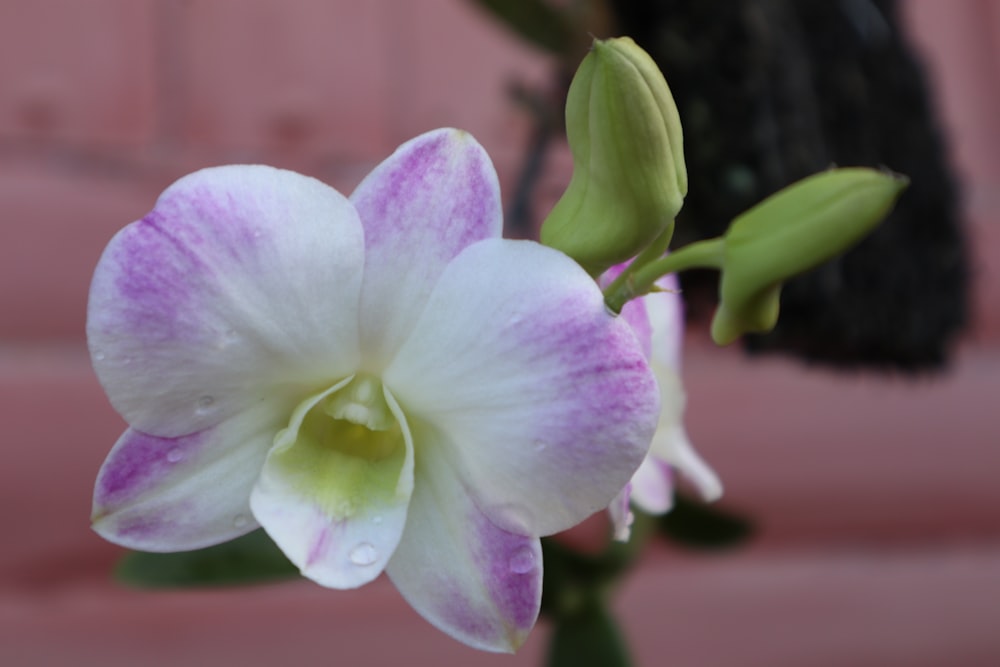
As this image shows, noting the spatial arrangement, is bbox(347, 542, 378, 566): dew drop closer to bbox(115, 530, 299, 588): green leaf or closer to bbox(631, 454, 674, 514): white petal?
bbox(631, 454, 674, 514): white petal

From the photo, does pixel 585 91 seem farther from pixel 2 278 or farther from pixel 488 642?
pixel 2 278

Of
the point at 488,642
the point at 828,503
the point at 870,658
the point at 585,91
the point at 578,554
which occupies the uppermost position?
the point at 585,91

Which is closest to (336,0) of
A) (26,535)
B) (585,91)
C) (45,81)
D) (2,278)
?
(45,81)

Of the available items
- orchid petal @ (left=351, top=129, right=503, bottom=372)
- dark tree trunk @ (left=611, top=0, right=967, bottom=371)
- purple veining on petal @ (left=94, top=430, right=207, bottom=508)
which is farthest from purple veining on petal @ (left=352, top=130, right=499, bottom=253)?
dark tree trunk @ (left=611, top=0, right=967, bottom=371)

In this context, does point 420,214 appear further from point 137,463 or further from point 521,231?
point 521,231

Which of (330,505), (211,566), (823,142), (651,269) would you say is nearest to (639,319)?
(651,269)

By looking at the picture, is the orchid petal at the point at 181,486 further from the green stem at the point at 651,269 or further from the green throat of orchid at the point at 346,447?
the green stem at the point at 651,269
